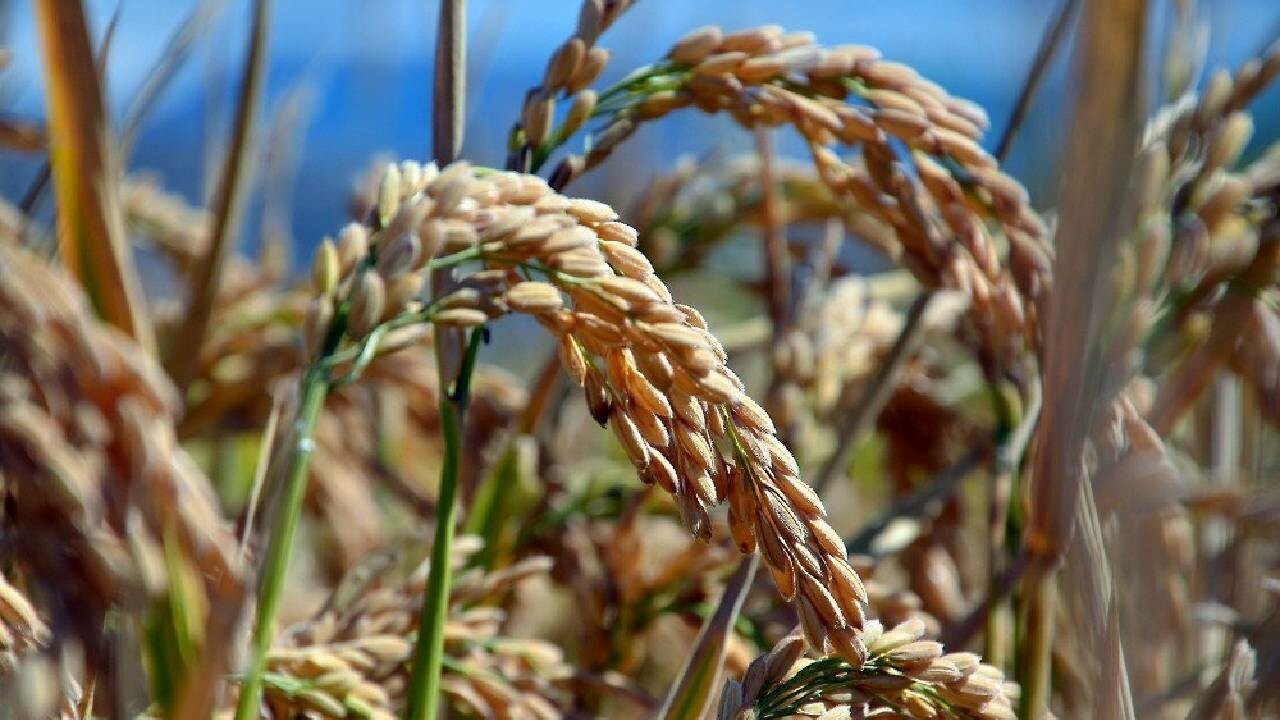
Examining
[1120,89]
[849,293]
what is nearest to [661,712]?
[1120,89]

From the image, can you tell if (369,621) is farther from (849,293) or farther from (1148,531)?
(849,293)

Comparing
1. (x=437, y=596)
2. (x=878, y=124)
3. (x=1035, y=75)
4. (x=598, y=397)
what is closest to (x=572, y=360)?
(x=598, y=397)

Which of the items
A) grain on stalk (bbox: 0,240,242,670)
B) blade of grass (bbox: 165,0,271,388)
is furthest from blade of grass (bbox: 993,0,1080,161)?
grain on stalk (bbox: 0,240,242,670)

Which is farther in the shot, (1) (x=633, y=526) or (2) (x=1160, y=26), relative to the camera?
(1) (x=633, y=526)

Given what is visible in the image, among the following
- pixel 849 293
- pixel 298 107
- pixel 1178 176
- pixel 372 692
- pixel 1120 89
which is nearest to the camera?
pixel 1120 89

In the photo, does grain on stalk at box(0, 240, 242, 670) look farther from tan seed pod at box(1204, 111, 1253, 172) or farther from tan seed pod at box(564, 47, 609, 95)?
tan seed pod at box(1204, 111, 1253, 172)
